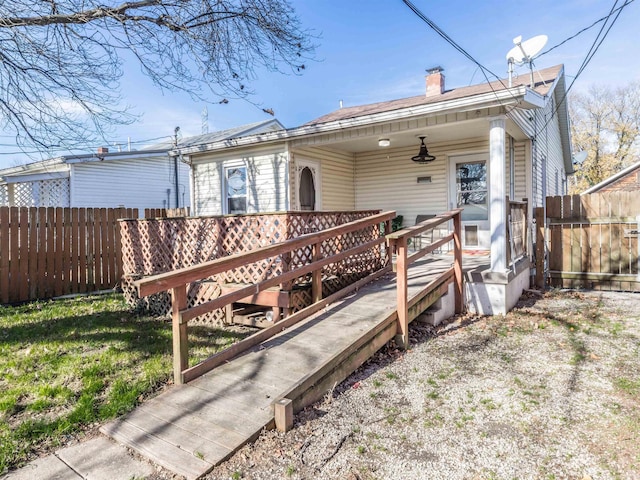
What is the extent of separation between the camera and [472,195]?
8320 mm

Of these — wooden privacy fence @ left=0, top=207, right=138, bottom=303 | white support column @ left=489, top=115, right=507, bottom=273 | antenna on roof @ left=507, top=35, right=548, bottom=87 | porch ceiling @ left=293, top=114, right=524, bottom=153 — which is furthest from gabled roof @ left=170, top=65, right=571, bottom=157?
wooden privacy fence @ left=0, top=207, right=138, bottom=303

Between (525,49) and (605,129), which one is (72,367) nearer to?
(525,49)

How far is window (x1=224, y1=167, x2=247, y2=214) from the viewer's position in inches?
364

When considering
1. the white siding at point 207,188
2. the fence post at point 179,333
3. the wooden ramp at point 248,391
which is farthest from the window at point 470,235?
the fence post at point 179,333

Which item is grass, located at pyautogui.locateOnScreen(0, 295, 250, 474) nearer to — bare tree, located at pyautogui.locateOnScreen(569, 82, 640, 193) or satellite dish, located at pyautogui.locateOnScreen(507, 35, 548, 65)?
satellite dish, located at pyautogui.locateOnScreen(507, 35, 548, 65)

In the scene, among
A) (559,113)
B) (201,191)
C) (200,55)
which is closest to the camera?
(200,55)

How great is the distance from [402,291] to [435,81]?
7.57 meters

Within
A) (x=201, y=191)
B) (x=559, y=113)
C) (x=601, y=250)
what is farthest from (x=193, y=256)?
(x=559, y=113)

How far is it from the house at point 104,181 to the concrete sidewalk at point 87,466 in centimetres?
1107

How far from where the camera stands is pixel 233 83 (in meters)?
7.26

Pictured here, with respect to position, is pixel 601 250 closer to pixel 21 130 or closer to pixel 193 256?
pixel 193 256

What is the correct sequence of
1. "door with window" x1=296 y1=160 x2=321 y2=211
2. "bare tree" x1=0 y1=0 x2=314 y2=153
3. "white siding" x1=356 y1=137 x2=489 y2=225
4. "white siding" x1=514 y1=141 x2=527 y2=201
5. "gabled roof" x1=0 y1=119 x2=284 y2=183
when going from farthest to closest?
"gabled roof" x1=0 y1=119 x2=284 y2=183 < "door with window" x1=296 y1=160 x2=321 y2=211 < "white siding" x1=356 y1=137 x2=489 y2=225 < "white siding" x1=514 y1=141 x2=527 y2=201 < "bare tree" x1=0 y1=0 x2=314 y2=153

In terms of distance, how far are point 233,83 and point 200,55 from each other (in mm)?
692

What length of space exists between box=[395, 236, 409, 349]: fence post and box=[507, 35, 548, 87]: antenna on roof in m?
Answer: 5.39
